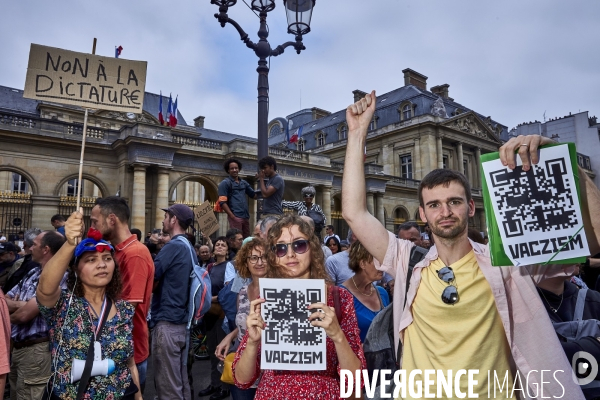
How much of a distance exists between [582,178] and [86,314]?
293cm

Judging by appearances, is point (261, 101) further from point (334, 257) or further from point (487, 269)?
point (487, 269)

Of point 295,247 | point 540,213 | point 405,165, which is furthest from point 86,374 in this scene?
Result: point 405,165

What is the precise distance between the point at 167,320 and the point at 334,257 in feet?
6.34

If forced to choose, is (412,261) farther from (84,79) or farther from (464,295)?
(84,79)

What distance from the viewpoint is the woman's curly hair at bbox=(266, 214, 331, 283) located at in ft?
7.54

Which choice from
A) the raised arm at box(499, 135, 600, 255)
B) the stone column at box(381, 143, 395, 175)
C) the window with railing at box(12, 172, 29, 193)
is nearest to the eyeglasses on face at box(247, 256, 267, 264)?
the raised arm at box(499, 135, 600, 255)

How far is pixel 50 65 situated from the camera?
3.35 meters

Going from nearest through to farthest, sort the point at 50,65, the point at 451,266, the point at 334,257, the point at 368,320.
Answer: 1. the point at 451,266
2. the point at 368,320
3. the point at 50,65
4. the point at 334,257

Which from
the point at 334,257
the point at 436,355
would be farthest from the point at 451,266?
the point at 334,257

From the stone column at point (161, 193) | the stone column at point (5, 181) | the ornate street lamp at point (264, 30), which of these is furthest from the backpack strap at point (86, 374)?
the stone column at point (5, 181)

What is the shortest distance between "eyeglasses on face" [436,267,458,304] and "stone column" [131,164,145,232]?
1694cm

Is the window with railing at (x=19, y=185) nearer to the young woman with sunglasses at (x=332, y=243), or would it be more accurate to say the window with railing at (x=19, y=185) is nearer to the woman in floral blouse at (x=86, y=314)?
the young woman with sunglasses at (x=332, y=243)

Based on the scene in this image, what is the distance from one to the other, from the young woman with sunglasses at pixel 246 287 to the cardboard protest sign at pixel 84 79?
1608 mm

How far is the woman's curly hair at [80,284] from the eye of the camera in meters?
2.65
